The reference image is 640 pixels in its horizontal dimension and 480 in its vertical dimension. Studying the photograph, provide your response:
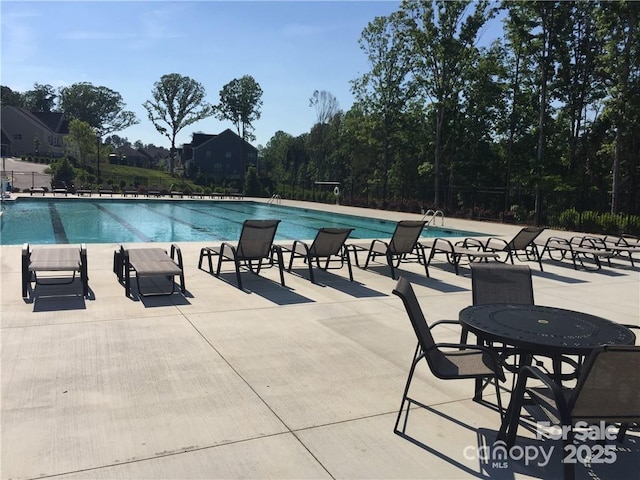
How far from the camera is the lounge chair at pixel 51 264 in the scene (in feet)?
20.4

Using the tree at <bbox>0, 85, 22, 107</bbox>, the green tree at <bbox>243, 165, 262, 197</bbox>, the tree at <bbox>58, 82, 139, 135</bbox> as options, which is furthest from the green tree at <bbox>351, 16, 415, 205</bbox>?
the tree at <bbox>0, 85, 22, 107</bbox>

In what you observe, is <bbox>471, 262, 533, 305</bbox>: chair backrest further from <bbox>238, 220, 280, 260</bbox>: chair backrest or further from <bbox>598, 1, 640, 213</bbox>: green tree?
<bbox>598, 1, 640, 213</bbox>: green tree

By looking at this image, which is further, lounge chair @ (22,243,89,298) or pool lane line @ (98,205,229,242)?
pool lane line @ (98,205,229,242)

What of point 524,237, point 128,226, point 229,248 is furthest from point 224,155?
point 229,248

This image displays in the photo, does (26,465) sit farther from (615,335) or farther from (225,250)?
(225,250)

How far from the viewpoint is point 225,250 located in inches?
326

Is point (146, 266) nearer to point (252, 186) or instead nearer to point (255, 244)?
point (255, 244)

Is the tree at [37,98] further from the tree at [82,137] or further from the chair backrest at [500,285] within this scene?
the chair backrest at [500,285]

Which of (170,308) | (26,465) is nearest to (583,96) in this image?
(170,308)

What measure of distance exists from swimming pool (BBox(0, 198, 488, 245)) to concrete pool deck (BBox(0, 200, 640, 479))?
29.1 feet

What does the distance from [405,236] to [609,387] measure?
20.7 feet

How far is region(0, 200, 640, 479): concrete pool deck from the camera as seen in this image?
113 inches

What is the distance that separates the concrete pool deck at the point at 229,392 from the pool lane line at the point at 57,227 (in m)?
8.12

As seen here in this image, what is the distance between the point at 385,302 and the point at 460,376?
12.1 feet
